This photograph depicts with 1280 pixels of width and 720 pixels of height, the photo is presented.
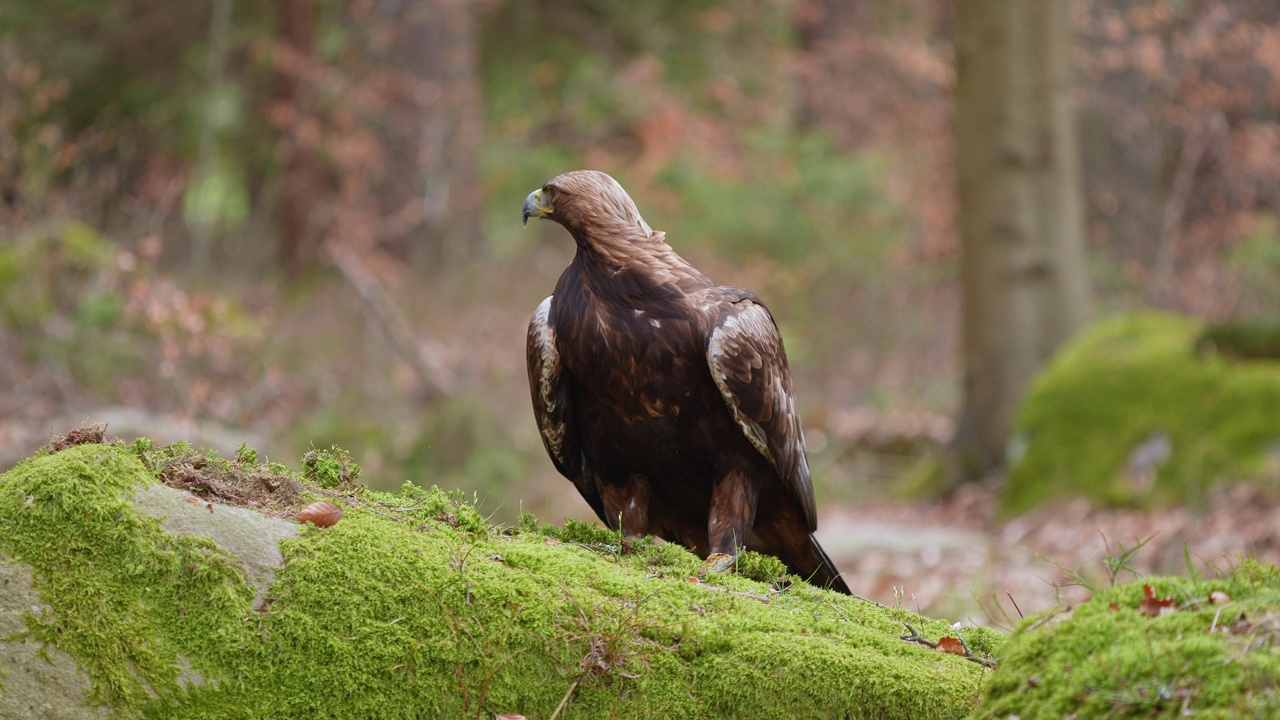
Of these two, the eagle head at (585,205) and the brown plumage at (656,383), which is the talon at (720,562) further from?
the eagle head at (585,205)

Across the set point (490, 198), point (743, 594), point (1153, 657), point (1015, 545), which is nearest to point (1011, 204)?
point (1015, 545)

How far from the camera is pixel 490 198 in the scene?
64.5ft

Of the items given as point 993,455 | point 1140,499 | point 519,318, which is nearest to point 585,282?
→ point 1140,499

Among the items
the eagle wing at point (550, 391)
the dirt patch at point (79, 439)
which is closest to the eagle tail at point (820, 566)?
the eagle wing at point (550, 391)

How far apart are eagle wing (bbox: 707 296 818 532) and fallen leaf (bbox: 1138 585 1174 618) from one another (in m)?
1.74

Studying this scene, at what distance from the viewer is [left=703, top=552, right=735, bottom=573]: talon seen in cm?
411

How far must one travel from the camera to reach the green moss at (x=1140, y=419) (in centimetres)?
917

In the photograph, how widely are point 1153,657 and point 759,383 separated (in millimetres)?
2006

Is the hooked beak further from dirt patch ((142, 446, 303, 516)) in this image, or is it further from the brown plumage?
dirt patch ((142, 446, 303, 516))

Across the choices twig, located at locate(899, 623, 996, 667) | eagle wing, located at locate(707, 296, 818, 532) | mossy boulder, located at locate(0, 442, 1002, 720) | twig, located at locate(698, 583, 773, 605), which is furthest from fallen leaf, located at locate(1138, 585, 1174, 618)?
eagle wing, located at locate(707, 296, 818, 532)

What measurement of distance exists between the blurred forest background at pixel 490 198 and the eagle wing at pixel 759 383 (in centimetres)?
499

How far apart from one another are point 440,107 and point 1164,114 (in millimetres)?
10758

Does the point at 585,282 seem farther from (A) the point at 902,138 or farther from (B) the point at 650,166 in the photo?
(A) the point at 902,138

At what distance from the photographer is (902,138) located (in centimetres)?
2106
